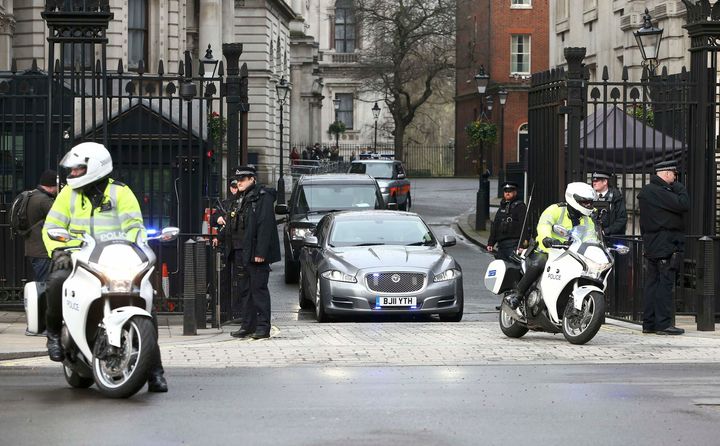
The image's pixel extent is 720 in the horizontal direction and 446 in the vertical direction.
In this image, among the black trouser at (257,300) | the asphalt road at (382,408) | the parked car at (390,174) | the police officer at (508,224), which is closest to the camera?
the asphalt road at (382,408)

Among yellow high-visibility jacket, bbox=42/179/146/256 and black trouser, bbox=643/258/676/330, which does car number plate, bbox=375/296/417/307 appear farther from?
yellow high-visibility jacket, bbox=42/179/146/256

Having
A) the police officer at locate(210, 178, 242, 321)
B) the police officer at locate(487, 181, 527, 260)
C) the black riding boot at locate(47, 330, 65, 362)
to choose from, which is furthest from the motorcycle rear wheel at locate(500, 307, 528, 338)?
the black riding boot at locate(47, 330, 65, 362)

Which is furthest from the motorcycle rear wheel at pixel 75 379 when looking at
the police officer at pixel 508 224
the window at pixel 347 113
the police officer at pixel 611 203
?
the window at pixel 347 113

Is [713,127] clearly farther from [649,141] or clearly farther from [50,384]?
[50,384]

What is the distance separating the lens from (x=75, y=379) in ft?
32.4

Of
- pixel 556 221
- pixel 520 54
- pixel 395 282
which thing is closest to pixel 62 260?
pixel 556 221

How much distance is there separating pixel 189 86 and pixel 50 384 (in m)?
4.99

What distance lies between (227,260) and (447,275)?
9.35 feet

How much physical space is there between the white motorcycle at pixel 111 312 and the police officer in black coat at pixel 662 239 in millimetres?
6077

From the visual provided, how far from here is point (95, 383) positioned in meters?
9.89

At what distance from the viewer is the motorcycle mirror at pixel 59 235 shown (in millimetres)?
9492

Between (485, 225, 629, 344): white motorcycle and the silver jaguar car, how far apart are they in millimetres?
2570

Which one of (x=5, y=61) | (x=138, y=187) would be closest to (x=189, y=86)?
(x=138, y=187)

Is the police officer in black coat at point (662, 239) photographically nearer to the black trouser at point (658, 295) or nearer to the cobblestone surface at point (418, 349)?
the black trouser at point (658, 295)
